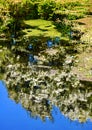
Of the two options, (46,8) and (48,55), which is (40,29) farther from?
(48,55)

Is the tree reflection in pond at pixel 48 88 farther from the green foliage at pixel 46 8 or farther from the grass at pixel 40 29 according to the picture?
the green foliage at pixel 46 8

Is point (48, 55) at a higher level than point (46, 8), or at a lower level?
lower

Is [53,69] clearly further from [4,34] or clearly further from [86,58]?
[4,34]

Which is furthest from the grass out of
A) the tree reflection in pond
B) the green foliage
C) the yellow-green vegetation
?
the tree reflection in pond

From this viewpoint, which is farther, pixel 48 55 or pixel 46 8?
pixel 46 8

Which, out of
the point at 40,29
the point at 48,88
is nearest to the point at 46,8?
the point at 40,29
